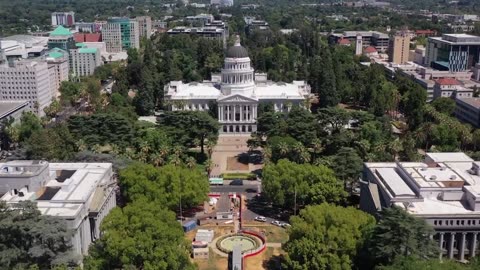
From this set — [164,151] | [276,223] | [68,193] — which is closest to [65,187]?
[68,193]

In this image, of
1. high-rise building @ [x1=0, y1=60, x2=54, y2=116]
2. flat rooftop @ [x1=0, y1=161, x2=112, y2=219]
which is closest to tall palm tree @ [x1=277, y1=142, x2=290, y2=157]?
flat rooftop @ [x1=0, y1=161, x2=112, y2=219]

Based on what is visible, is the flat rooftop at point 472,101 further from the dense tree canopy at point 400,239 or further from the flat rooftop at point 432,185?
the dense tree canopy at point 400,239

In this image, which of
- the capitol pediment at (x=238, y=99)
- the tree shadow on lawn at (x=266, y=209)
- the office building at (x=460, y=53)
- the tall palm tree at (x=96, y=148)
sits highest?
the office building at (x=460, y=53)

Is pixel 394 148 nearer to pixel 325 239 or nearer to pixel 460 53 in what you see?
pixel 325 239

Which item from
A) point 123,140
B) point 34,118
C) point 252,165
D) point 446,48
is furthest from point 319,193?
point 446,48

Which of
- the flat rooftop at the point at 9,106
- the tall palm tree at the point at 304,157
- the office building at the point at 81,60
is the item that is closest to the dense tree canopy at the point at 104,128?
the flat rooftop at the point at 9,106
